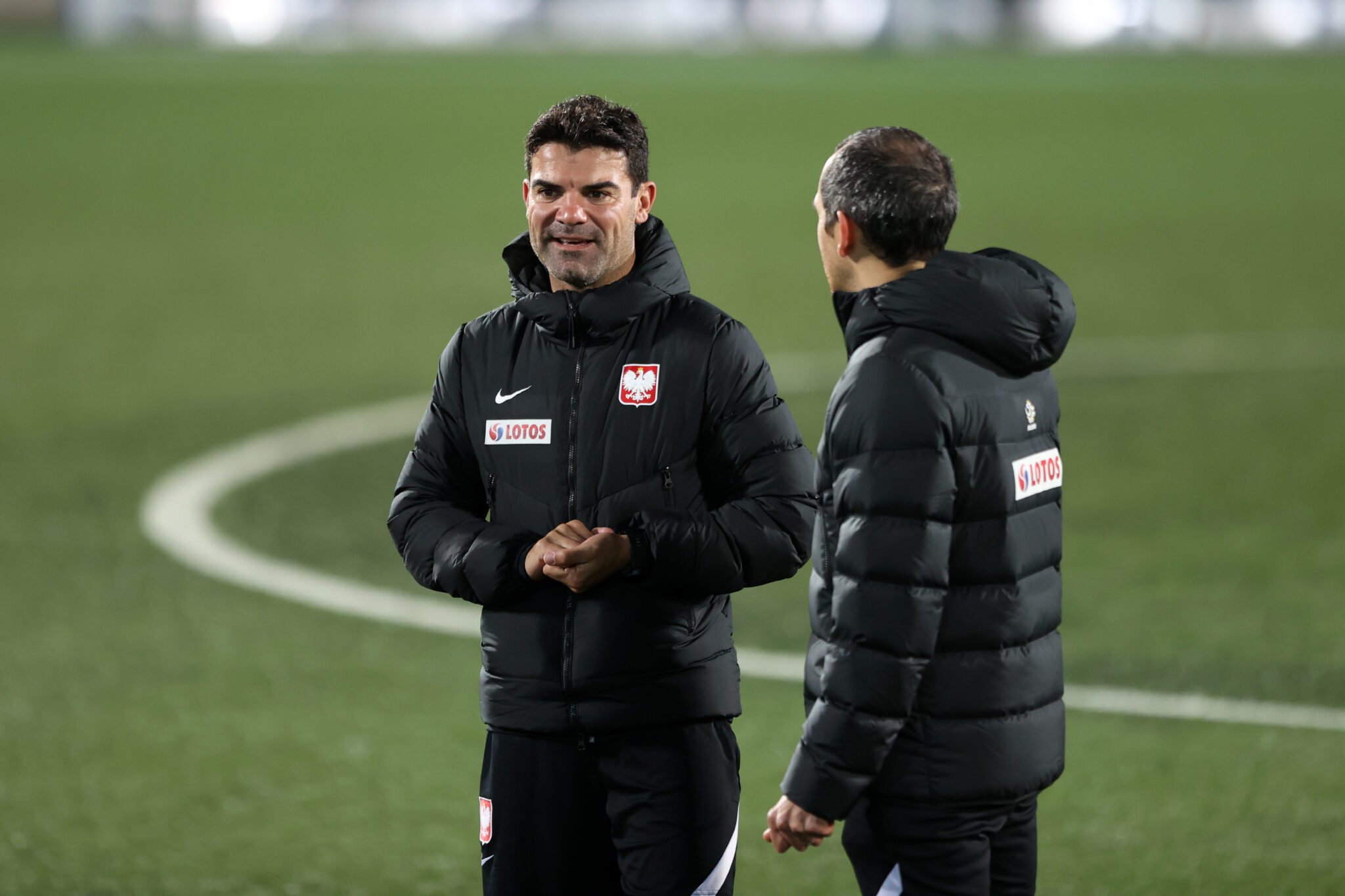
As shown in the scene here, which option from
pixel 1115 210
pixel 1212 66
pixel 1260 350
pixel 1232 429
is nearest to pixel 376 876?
pixel 1232 429

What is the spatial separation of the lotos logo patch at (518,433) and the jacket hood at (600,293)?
6.8 inches

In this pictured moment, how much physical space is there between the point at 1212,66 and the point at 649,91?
33.6ft

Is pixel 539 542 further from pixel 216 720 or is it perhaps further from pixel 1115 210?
pixel 1115 210

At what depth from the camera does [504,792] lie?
11.7 feet

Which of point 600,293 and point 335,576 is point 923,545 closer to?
point 600,293

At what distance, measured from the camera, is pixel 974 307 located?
10.4 ft

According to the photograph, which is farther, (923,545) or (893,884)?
(893,884)

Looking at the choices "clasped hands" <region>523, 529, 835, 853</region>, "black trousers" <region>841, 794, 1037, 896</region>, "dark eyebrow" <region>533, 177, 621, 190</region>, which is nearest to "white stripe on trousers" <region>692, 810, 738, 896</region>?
"clasped hands" <region>523, 529, 835, 853</region>

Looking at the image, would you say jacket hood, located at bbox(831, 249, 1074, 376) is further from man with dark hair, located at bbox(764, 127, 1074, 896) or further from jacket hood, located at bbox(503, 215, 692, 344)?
jacket hood, located at bbox(503, 215, 692, 344)

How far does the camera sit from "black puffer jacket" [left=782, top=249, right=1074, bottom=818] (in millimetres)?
3094

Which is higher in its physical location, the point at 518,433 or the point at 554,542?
the point at 518,433

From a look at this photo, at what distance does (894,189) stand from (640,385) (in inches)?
25.0

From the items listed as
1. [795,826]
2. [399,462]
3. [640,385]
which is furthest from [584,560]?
[399,462]

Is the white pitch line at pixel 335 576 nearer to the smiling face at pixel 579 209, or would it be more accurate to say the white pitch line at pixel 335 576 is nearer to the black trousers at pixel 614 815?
the black trousers at pixel 614 815
